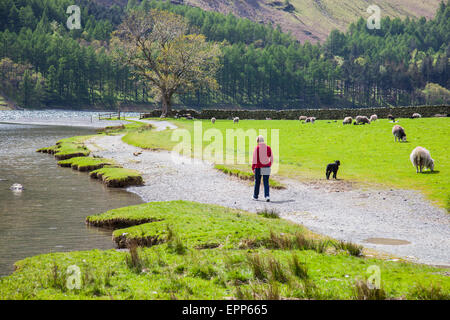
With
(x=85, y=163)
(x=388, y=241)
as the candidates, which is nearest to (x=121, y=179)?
(x=85, y=163)

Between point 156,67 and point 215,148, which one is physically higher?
point 156,67

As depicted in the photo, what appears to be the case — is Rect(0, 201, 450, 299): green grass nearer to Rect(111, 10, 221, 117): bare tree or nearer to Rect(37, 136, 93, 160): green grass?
Rect(37, 136, 93, 160): green grass

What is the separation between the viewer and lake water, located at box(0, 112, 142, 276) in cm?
1459

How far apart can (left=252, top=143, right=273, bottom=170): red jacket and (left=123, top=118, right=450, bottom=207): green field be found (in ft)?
18.6

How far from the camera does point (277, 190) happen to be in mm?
23906

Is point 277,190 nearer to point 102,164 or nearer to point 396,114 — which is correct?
point 102,164

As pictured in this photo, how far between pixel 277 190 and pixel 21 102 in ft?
534

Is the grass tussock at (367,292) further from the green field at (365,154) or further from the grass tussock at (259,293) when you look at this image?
the green field at (365,154)

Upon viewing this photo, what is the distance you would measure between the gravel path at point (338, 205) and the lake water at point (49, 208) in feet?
8.84

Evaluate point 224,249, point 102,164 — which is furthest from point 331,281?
point 102,164

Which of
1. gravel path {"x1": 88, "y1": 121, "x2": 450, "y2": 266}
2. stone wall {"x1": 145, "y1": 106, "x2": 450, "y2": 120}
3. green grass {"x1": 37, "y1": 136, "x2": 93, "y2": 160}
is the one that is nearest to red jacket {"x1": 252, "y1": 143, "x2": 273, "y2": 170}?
gravel path {"x1": 88, "y1": 121, "x2": 450, "y2": 266}

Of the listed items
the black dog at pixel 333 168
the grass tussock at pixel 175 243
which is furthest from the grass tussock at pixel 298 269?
the black dog at pixel 333 168

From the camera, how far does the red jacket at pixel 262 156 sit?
69.3ft

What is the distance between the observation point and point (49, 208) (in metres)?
20.7
